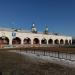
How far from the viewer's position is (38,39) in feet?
275

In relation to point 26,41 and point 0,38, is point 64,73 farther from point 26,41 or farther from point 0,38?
point 26,41

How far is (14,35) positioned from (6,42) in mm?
5580

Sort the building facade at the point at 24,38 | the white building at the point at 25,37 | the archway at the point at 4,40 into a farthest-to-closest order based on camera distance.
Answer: the archway at the point at 4,40, the building facade at the point at 24,38, the white building at the point at 25,37

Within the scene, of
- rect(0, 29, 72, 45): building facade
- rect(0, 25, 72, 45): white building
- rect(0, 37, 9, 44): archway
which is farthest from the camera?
rect(0, 37, 9, 44): archway

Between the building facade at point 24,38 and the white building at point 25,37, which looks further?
the building facade at point 24,38

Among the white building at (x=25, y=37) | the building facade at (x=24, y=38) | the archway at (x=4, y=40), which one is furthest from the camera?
the archway at (x=4, y=40)

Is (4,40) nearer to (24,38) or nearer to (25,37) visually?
(24,38)

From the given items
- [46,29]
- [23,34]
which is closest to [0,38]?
[23,34]

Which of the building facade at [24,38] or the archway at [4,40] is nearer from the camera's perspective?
the building facade at [24,38]

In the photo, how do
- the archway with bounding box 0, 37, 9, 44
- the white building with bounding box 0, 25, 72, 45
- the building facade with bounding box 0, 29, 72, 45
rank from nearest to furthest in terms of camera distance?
1. the white building with bounding box 0, 25, 72, 45
2. the building facade with bounding box 0, 29, 72, 45
3. the archway with bounding box 0, 37, 9, 44

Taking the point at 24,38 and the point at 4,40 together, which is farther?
the point at 24,38

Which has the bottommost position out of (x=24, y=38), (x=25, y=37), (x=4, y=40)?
(x=4, y=40)

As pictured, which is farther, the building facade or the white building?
the building facade

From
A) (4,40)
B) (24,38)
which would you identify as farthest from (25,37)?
(4,40)
